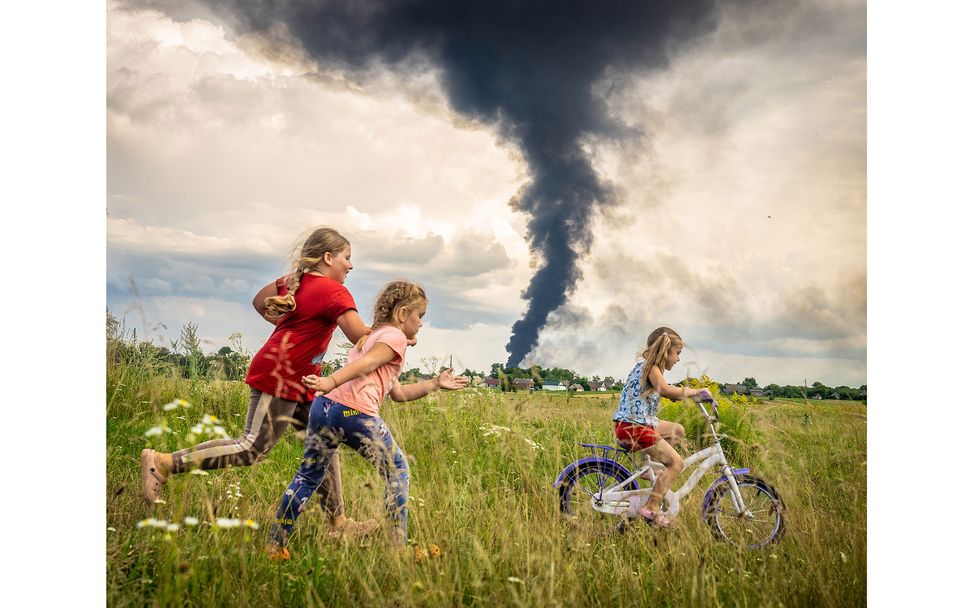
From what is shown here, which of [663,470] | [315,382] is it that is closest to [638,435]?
[663,470]

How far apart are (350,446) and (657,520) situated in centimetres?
178

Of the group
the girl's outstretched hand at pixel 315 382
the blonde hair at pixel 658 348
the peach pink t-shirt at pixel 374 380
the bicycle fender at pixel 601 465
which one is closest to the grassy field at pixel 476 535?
the bicycle fender at pixel 601 465

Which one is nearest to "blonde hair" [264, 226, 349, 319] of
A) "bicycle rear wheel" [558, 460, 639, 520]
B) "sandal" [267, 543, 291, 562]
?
"sandal" [267, 543, 291, 562]

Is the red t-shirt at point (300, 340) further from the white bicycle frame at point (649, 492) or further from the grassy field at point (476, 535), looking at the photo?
the white bicycle frame at point (649, 492)

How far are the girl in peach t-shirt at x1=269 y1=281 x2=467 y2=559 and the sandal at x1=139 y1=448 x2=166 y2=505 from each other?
1.84 feet

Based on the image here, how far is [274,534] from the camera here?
10.0ft

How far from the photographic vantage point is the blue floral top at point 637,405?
12.7 ft

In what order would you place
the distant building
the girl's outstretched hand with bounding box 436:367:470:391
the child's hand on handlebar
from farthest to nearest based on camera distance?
the distant building
the child's hand on handlebar
the girl's outstretched hand with bounding box 436:367:470:391

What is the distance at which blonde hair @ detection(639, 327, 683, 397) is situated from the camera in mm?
3811

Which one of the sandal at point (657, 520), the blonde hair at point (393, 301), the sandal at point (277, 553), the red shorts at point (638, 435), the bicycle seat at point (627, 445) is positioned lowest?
the sandal at point (657, 520)

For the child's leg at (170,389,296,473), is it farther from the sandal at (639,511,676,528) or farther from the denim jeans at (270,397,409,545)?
the sandal at (639,511,676,528)

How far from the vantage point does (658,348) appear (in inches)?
151
